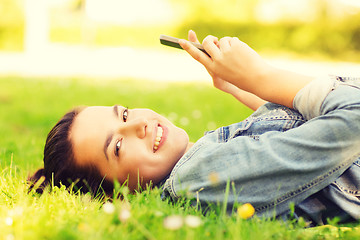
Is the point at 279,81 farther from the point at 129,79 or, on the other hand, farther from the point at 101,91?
the point at 129,79

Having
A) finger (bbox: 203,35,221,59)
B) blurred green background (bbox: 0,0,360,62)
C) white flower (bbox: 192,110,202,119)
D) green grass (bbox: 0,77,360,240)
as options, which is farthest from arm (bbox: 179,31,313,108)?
blurred green background (bbox: 0,0,360,62)

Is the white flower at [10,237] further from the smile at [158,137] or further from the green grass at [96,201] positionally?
the smile at [158,137]

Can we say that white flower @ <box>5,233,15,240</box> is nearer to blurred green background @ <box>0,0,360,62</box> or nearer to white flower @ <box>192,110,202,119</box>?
white flower @ <box>192,110,202,119</box>

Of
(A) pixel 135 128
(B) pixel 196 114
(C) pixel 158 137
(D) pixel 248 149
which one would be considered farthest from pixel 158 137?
(B) pixel 196 114

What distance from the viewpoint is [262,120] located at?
7.85 feet

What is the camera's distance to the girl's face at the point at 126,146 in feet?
7.86

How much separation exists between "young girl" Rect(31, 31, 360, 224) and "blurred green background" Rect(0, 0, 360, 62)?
17.9 m

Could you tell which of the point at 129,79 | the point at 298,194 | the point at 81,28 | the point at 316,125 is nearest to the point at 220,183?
the point at 298,194

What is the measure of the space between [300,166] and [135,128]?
924 millimetres

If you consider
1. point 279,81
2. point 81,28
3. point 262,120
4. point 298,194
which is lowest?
point 81,28

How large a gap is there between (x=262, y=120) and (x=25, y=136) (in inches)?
114

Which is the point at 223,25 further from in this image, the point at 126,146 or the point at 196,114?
the point at 126,146

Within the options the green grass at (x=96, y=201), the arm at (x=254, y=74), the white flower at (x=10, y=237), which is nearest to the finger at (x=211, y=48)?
the arm at (x=254, y=74)

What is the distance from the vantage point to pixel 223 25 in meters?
20.8
